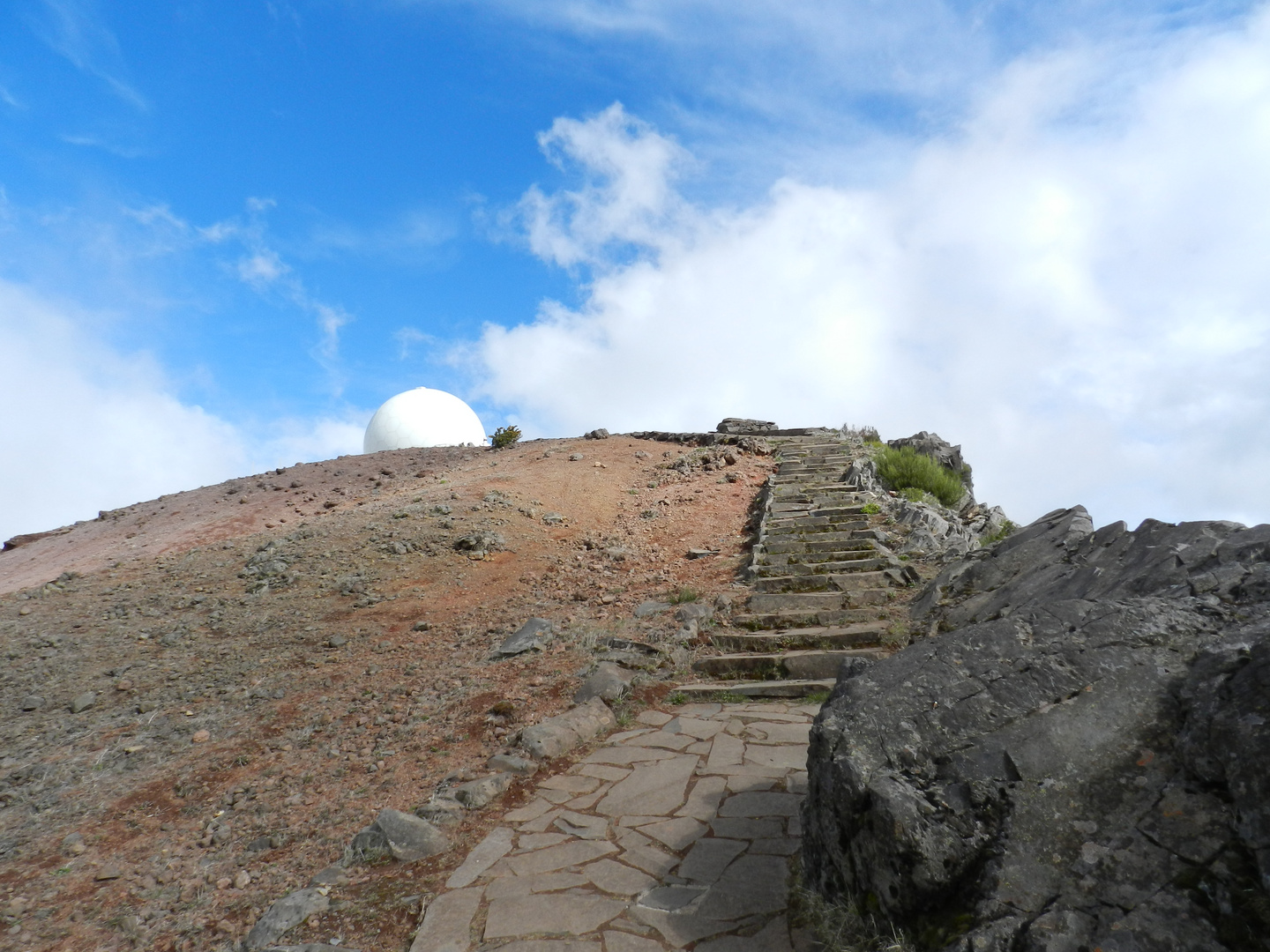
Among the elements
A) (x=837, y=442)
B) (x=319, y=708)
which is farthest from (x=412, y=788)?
(x=837, y=442)

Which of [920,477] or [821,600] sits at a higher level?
[920,477]

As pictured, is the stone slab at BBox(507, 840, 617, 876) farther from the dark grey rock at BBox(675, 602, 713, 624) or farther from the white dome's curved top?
the white dome's curved top

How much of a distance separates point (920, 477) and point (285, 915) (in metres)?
12.4

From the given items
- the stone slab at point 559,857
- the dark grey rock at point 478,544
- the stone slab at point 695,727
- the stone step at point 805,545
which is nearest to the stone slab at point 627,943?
the stone slab at point 559,857

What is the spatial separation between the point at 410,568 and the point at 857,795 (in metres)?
7.47

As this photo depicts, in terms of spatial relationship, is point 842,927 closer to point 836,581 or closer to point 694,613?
point 694,613

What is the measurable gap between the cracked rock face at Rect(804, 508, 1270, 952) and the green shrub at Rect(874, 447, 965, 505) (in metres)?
10.5

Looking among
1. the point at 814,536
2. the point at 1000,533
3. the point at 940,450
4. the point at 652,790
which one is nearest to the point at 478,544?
the point at 814,536

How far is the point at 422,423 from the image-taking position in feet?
76.9

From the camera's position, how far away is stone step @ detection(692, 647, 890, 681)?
5.99 metres

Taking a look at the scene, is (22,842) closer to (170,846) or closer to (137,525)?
(170,846)

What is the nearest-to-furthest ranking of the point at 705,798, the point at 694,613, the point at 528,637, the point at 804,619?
the point at 705,798 < the point at 528,637 < the point at 804,619 < the point at 694,613

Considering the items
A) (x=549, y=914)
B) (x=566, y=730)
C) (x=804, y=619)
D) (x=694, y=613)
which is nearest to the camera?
(x=549, y=914)

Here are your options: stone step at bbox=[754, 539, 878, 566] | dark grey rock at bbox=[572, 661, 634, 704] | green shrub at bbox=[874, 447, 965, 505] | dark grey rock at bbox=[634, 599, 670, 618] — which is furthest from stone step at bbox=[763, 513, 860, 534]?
dark grey rock at bbox=[572, 661, 634, 704]
